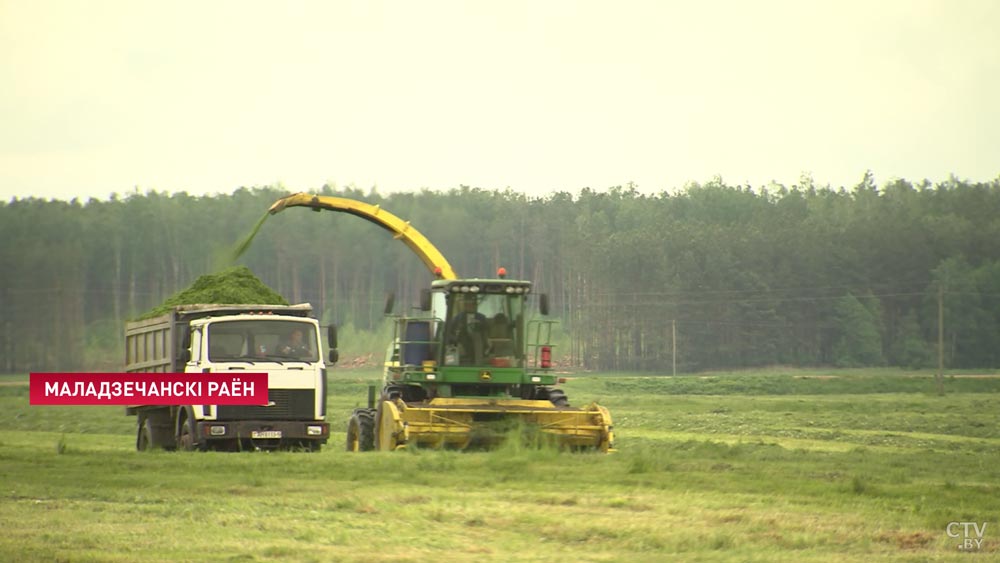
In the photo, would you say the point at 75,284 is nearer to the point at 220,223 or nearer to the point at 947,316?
the point at 220,223

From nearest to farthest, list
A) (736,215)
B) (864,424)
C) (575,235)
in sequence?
(864,424)
(575,235)
(736,215)

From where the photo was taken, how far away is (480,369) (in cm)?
2759

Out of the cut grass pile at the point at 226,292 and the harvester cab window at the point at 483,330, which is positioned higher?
the cut grass pile at the point at 226,292

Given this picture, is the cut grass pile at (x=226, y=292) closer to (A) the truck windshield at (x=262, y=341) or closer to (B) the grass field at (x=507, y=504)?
(A) the truck windshield at (x=262, y=341)

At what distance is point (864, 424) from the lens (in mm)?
44719

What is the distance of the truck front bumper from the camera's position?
26.9 m

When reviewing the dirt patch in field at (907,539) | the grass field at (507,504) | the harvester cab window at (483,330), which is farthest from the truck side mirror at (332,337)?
the dirt patch in field at (907,539)

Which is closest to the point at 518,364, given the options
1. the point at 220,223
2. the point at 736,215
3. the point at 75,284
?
the point at 75,284

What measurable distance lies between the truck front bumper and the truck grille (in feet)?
0.34

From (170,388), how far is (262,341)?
2263mm

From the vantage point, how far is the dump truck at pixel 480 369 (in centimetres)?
2620

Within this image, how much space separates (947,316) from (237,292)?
92.9m

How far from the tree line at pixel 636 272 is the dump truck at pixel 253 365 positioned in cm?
7673

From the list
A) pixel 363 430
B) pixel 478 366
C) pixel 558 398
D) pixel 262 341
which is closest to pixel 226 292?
pixel 262 341
